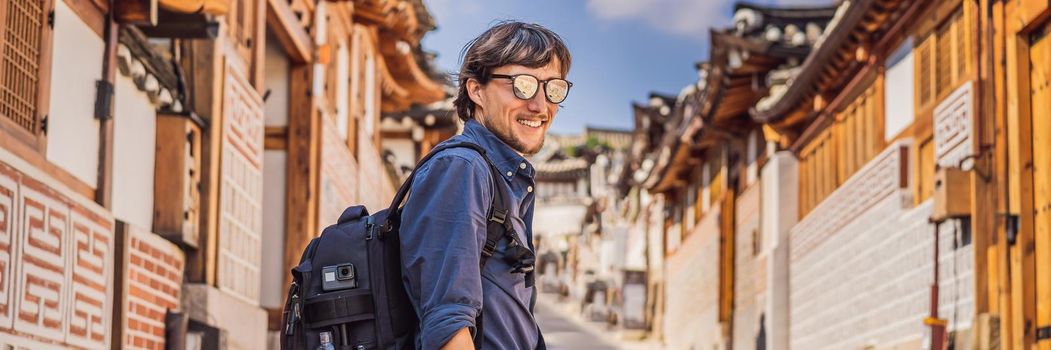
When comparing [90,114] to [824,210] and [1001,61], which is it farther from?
[824,210]

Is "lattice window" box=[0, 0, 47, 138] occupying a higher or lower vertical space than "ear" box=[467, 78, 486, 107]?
higher

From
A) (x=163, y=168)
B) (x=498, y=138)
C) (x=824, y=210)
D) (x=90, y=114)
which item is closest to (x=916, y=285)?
(x=824, y=210)

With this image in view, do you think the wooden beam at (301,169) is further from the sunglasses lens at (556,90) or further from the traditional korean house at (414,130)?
the traditional korean house at (414,130)

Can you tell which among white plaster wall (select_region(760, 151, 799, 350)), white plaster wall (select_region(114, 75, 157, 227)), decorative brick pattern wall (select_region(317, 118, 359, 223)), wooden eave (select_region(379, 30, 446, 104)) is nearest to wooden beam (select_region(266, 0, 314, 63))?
decorative brick pattern wall (select_region(317, 118, 359, 223))

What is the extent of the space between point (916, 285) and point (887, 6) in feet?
9.94

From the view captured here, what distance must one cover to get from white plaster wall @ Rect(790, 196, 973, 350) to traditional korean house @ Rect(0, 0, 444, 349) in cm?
576

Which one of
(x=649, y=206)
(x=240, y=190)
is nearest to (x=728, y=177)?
(x=649, y=206)

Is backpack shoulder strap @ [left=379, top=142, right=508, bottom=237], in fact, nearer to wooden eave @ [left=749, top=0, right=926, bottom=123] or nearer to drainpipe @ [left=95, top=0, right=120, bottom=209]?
drainpipe @ [left=95, top=0, right=120, bottom=209]

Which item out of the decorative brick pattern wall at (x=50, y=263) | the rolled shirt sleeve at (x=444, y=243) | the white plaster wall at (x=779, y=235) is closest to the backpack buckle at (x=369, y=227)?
the rolled shirt sleeve at (x=444, y=243)

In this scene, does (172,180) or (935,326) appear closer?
(172,180)

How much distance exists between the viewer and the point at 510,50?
4371mm

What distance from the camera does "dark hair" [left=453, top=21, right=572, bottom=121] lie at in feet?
14.3

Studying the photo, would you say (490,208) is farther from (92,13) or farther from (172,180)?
(172,180)

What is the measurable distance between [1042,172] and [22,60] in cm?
755
